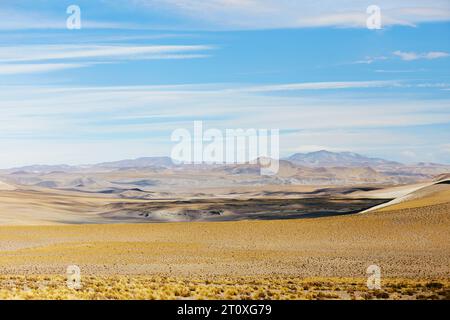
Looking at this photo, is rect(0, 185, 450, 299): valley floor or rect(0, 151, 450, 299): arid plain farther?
rect(0, 185, 450, 299): valley floor

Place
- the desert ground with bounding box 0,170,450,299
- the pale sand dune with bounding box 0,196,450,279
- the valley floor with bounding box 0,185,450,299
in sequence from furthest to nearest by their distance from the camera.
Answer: the pale sand dune with bounding box 0,196,450,279 < the valley floor with bounding box 0,185,450,299 < the desert ground with bounding box 0,170,450,299

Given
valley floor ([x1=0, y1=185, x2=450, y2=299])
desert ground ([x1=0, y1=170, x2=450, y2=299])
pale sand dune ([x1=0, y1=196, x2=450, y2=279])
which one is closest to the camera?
desert ground ([x1=0, y1=170, x2=450, y2=299])

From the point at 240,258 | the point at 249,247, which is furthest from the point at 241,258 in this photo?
the point at 249,247

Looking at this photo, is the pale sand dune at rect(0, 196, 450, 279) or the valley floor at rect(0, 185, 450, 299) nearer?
the valley floor at rect(0, 185, 450, 299)

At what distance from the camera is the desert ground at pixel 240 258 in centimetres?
2044

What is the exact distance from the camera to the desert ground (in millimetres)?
20438

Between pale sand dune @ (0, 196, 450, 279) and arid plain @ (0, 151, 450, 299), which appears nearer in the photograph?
arid plain @ (0, 151, 450, 299)

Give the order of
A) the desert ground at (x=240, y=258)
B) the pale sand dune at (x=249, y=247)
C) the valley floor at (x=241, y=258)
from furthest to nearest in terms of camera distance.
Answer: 1. the pale sand dune at (x=249, y=247)
2. the valley floor at (x=241, y=258)
3. the desert ground at (x=240, y=258)

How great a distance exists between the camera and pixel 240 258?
106ft

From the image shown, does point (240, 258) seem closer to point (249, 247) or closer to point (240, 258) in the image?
point (240, 258)

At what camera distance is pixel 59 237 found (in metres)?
43.9
